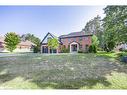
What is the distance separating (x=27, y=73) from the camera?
5129 mm

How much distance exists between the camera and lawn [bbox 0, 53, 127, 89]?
458 cm

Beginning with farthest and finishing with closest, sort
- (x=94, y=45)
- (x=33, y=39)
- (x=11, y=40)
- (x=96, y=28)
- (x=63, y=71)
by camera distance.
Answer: (x=96, y=28)
(x=33, y=39)
(x=94, y=45)
(x=11, y=40)
(x=63, y=71)

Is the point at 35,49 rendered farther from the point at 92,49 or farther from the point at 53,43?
the point at 92,49

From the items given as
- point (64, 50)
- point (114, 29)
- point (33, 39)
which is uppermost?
point (114, 29)

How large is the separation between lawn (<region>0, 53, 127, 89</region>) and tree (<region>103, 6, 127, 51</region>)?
385 millimetres

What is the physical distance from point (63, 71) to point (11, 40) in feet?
5.90

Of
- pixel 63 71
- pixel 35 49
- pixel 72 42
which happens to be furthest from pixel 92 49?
pixel 35 49

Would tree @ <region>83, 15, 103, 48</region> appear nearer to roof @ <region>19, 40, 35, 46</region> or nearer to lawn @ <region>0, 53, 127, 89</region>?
lawn @ <region>0, 53, 127, 89</region>

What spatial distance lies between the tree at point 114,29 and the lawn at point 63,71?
385mm

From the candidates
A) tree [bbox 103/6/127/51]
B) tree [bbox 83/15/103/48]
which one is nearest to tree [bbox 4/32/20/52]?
tree [bbox 83/15/103/48]

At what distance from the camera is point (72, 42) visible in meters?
6.61

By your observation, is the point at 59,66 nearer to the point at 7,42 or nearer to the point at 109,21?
the point at 7,42

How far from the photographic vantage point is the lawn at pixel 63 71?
4582mm

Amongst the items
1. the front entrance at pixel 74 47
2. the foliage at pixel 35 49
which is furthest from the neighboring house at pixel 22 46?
the front entrance at pixel 74 47
